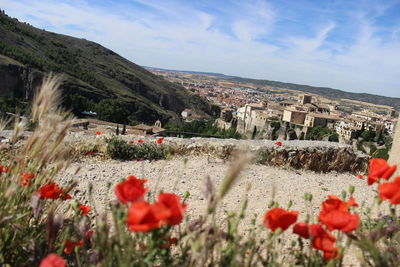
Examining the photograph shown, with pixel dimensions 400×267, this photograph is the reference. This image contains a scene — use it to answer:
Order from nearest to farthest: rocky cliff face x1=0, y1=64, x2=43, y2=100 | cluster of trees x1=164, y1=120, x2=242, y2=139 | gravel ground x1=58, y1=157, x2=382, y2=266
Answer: gravel ground x1=58, y1=157, x2=382, y2=266, cluster of trees x1=164, y1=120, x2=242, y2=139, rocky cliff face x1=0, y1=64, x2=43, y2=100

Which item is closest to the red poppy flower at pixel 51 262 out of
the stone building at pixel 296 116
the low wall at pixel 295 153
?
the low wall at pixel 295 153

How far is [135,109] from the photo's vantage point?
73.6 metres

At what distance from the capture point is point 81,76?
7806 cm

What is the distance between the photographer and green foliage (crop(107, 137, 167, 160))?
6383mm

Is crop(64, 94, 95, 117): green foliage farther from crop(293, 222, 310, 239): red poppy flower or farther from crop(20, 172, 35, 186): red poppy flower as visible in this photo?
crop(293, 222, 310, 239): red poppy flower

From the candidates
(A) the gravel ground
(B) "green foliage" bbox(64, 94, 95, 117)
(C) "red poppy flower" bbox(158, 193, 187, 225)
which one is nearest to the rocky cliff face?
(B) "green foliage" bbox(64, 94, 95, 117)

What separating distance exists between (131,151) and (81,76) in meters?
78.3

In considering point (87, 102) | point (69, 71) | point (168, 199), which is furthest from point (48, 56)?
point (168, 199)

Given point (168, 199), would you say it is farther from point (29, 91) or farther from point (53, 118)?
point (29, 91)

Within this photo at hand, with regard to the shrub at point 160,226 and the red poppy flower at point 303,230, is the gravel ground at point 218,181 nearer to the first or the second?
the shrub at point 160,226

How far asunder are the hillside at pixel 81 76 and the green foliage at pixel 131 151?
33.6m

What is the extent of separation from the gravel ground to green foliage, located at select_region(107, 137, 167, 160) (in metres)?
0.34

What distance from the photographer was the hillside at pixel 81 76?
6006 centimetres

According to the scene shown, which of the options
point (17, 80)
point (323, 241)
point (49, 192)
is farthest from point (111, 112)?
point (323, 241)
